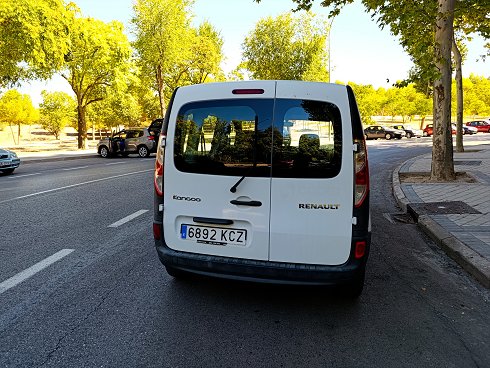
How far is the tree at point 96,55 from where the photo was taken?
96.6 ft

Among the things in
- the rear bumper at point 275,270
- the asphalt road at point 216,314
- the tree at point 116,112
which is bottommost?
the asphalt road at point 216,314

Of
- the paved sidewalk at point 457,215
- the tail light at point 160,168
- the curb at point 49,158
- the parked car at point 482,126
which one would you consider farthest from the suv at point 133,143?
the parked car at point 482,126

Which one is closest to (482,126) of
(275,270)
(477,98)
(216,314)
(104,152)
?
(477,98)

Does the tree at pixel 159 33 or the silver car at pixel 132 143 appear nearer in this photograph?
the silver car at pixel 132 143

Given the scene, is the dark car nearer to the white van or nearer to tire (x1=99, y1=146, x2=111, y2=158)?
tire (x1=99, y1=146, x2=111, y2=158)

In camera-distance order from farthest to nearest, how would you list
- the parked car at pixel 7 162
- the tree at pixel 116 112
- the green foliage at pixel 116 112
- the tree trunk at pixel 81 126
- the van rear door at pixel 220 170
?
the green foliage at pixel 116 112, the tree at pixel 116 112, the tree trunk at pixel 81 126, the parked car at pixel 7 162, the van rear door at pixel 220 170

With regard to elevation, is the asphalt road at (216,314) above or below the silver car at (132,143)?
below

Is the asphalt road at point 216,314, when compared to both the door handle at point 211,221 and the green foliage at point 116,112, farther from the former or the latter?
the green foliage at point 116,112

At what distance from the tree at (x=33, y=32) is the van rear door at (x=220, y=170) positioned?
20722 mm

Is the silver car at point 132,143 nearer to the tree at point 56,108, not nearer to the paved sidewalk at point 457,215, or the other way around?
the paved sidewalk at point 457,215

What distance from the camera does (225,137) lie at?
3.42m

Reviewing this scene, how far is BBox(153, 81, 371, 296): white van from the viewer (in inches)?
126

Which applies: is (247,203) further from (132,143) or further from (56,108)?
(56,108)

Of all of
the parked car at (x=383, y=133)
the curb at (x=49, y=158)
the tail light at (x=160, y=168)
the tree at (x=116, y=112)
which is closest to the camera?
the tail light at (x=160, y=168)
